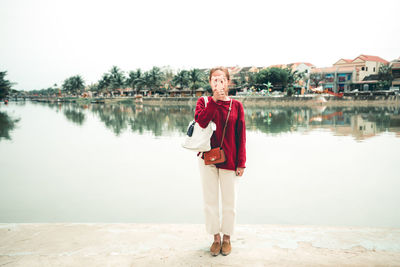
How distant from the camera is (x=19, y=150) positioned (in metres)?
9.62

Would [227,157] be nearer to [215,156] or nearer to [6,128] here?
[215,156]

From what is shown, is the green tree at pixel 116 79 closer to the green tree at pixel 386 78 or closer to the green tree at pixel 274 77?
the green tree at pixel 274 77

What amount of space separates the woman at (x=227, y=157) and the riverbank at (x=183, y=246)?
202 millimetres

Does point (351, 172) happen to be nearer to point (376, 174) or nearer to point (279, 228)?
point (376, 174)

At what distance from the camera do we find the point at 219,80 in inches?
78.5

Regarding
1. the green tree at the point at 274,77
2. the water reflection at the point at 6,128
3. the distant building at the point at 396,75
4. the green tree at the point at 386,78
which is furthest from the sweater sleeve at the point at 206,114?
the distant building at the point at 396,75

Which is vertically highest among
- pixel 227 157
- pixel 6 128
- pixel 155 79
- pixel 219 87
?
pixel 155 79

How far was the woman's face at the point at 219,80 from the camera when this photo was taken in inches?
78.5

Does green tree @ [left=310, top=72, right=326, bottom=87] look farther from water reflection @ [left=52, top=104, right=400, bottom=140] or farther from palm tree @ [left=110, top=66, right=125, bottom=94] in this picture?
palm tree @ [left=110, top=66, right=125, bottom=94]

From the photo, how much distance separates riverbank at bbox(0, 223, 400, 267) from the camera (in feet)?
6.26

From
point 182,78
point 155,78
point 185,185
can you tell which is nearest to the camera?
point 185,185

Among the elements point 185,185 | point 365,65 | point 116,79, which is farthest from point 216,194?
point 116,79

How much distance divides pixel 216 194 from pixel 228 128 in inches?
19.4

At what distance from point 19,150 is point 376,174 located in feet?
34.0
